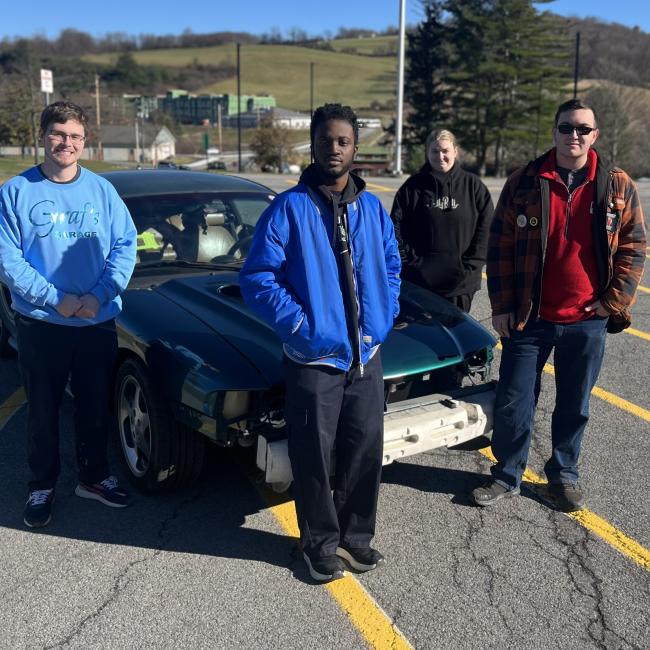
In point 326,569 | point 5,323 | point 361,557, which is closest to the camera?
point 326,569

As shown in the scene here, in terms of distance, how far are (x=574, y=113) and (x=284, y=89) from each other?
137m

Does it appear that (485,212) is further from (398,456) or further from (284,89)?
(284,89)

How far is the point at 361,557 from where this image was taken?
10.2 ft

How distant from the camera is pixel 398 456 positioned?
3230 millimetres

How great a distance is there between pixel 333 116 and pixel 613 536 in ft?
7.47

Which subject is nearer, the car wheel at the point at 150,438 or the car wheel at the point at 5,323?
the car wheel at the point at 150,438

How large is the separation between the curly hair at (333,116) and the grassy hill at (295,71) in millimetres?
116434

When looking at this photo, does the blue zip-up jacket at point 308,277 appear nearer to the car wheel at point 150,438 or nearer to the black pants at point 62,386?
the car wheel at point 150,438

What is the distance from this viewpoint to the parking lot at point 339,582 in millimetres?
2701

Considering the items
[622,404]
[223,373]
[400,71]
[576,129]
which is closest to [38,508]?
[223,373]

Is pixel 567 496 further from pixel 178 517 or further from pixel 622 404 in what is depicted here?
pixel 178 517

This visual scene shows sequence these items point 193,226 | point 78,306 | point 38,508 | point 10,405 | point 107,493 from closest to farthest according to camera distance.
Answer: point 78,306, point 38,508, point 107,493, point 193,226, point 10,405

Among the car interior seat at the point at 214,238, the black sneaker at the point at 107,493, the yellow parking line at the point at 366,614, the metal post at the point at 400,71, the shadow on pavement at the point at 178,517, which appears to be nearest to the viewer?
the yellow parking line at the point at 366,614

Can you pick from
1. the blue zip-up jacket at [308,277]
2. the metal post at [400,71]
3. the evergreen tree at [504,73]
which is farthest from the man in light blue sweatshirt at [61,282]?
the evergreen tree at [504,73]
